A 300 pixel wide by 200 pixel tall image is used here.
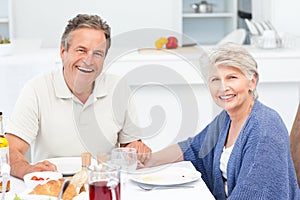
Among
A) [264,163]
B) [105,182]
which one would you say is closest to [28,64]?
[264,163]

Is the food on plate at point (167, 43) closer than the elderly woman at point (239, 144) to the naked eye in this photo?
No

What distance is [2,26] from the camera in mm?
5434

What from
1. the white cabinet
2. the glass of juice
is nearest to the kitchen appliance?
the white cabinet

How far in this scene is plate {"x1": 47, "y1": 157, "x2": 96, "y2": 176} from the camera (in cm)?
189

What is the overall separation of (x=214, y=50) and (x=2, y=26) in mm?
3775

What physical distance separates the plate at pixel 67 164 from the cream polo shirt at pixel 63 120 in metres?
0.09

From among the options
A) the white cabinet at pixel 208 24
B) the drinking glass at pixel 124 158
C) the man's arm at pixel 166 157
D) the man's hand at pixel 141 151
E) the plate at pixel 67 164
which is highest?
the white cabinet at pixel 208 24

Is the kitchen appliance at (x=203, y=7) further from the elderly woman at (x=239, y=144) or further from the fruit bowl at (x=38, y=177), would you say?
the fruit bowl at (x=38, y=177)

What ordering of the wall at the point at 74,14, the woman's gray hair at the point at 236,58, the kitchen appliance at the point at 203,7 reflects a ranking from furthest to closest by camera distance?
the kitchen appliance at the point at 203,7 < the wall at the point at 74,14 < the woman's gray hair at the point at 236,58

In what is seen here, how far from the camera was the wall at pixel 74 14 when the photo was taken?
210 inches

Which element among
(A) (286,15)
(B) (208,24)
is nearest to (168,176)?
(A) (286,15)

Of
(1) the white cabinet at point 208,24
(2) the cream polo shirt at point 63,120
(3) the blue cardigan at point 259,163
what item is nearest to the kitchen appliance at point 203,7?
(1) the white cabinet at point 208,24

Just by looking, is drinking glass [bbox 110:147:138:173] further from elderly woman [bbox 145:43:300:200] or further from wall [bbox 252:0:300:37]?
wall [bbox 252:0:300:37]

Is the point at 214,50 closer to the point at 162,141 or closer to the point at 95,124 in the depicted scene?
the point at 95,124
